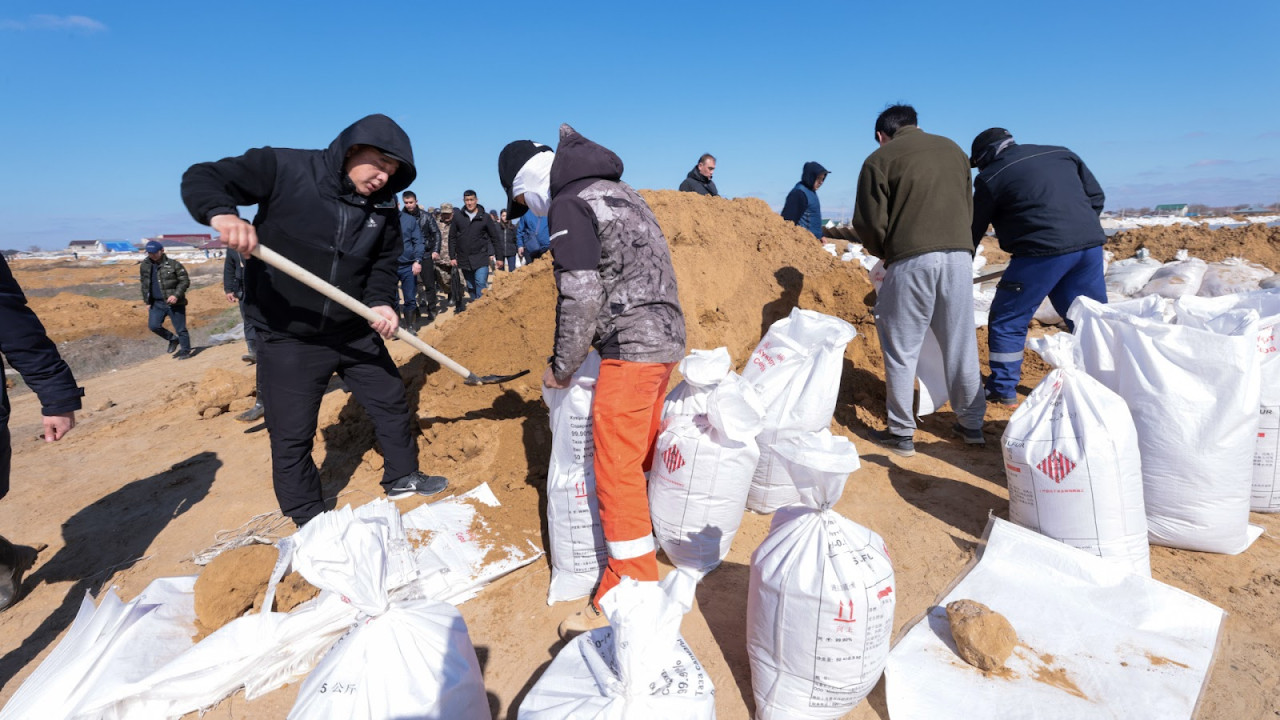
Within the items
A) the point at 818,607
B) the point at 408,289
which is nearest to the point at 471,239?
the point at 408,289

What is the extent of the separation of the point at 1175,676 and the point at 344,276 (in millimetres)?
3335

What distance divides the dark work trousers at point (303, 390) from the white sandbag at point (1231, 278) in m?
7.19

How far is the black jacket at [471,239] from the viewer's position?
8695mm

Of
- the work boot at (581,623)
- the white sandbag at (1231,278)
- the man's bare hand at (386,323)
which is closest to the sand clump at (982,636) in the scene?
the work boot at (581,623)

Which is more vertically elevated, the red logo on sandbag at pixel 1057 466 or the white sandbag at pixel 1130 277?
the white sandbag at pixel 1130 277

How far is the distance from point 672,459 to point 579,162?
3.81 feet

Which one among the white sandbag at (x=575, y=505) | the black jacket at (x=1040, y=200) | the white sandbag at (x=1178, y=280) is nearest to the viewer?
the white sandbag at (x=575, y=505)

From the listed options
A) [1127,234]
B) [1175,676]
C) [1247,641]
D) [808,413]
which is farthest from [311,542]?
[1127,234]

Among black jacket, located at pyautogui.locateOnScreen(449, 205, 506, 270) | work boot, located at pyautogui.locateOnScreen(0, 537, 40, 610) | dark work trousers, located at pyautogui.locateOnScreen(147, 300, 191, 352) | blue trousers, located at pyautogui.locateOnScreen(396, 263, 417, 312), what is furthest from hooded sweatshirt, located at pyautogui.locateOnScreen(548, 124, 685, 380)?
dark work trousers, located at pyautogui.locateOnScreen(147, 300, 191, 352)

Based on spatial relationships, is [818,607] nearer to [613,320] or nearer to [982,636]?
[982,636]

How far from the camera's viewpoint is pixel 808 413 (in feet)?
8.67

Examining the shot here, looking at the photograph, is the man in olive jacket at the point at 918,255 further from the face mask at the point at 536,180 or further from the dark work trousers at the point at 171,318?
the dark work trousers at the point at 171,318

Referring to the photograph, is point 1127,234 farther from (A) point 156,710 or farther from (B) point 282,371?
(A) point 156,710

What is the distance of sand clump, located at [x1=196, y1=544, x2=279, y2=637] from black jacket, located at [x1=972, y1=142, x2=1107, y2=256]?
411 cm
